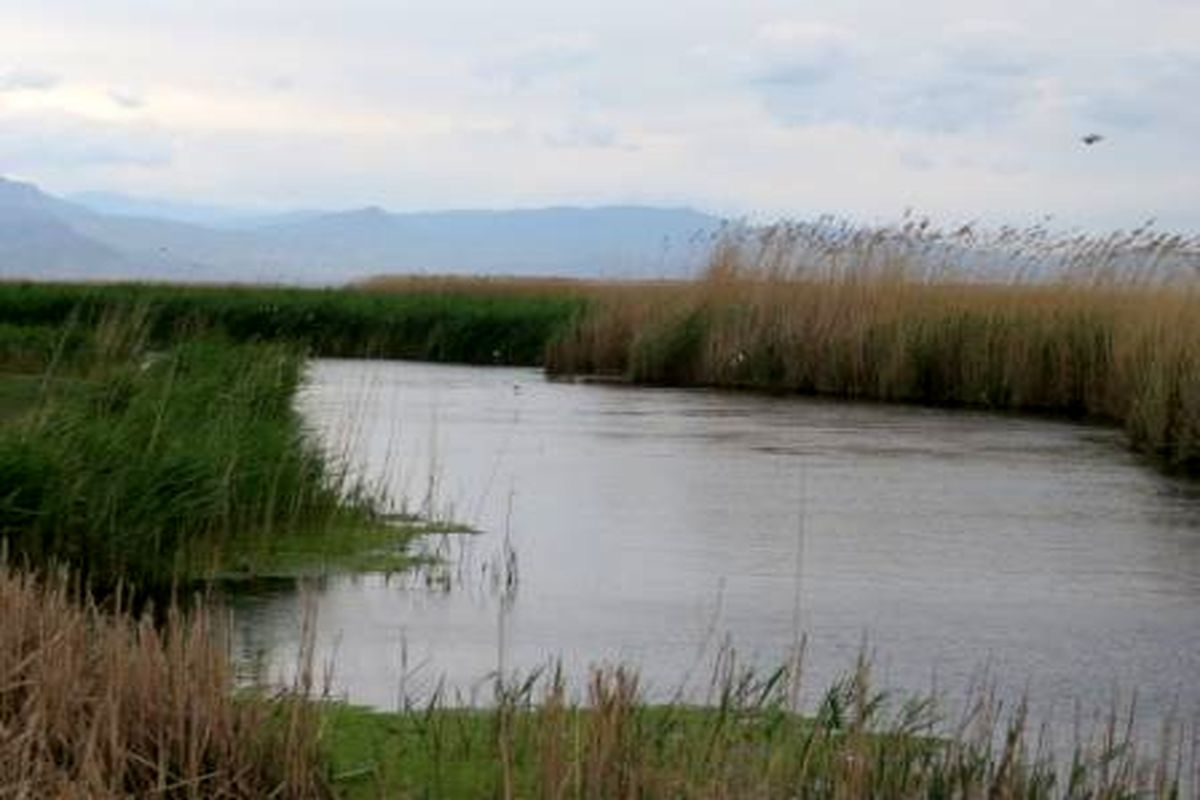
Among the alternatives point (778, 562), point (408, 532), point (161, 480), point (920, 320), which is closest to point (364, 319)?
point (920, 320)

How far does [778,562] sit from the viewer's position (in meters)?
10.1

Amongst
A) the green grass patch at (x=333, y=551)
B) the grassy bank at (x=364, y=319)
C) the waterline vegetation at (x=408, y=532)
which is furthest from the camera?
the grassy bank at (x=364, y=319)

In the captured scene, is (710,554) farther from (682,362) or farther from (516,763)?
(682,362)

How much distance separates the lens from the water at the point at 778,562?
7.62 metres

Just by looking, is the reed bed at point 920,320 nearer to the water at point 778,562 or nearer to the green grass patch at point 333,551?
the water at point 778,562

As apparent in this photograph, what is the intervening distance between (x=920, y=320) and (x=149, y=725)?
1642 centimetres

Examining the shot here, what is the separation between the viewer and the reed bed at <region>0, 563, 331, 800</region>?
4883mm

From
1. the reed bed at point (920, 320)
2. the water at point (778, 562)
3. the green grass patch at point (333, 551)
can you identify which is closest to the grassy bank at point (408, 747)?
the water at point (778, 562)

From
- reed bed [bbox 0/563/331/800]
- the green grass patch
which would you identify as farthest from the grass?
the green grass patch

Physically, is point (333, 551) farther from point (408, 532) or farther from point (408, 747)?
point (408, 747)

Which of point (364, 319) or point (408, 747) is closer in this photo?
point (408, 747)

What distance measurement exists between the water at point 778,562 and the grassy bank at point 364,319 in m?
11.8

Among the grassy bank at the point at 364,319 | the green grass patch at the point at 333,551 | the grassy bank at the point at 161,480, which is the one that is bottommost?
the green grass patch at the point at 333,551

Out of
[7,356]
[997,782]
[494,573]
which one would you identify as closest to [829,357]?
[7,356]
